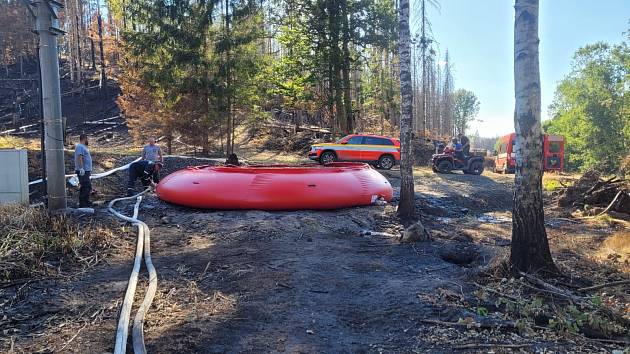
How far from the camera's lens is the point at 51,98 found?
27.0 ft

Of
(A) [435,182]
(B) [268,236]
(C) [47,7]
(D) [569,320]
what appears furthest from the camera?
(A) [435,182]

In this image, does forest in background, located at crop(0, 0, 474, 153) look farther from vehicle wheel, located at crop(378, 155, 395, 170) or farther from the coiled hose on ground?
the coiled hose on ground

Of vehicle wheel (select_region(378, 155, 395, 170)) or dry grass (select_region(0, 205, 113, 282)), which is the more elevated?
vehicle wheel (select_region(378, 155, 395, 170))

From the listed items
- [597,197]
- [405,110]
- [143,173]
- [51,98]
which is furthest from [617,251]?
[143,173]

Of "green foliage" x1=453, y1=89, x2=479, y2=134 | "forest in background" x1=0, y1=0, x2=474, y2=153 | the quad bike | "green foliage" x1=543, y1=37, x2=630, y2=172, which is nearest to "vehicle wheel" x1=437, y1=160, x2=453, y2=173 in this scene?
the quad bike

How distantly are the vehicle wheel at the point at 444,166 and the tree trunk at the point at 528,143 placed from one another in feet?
49.3

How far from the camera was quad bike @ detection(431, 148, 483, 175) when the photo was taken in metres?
20.1

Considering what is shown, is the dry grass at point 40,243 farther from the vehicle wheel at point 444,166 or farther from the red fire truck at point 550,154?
the red fire truck at point 550,154

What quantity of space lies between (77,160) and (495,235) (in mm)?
8280

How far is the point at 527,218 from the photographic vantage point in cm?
537

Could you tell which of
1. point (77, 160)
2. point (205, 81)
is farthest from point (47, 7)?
point (205, 81)

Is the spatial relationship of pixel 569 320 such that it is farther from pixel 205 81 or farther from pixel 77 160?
pixel 205 81

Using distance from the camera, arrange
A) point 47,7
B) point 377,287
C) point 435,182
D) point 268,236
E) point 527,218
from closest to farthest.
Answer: point 377,287, point 527,218, point 268,236, point 47,7, point 435,182

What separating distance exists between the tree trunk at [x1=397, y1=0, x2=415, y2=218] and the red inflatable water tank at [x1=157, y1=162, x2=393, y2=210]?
0.92 metres
